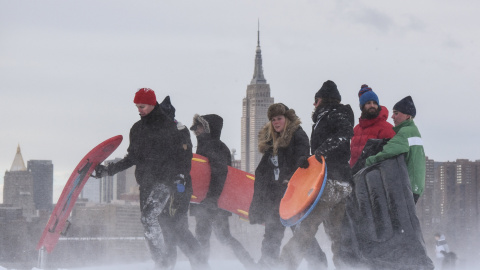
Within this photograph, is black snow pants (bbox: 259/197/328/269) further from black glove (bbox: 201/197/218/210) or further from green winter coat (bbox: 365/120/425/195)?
black glove (bbox: 201/197/218/210)

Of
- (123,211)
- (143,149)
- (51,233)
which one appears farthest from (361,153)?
(123,211)

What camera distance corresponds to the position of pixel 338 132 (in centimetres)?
784

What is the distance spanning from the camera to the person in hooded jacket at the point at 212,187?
→ 411 inches

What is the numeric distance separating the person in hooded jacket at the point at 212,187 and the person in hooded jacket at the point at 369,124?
2.33 metres

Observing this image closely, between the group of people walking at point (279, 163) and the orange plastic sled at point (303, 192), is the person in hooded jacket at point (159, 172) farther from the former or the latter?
the orange plastic sled at point (303, 192)

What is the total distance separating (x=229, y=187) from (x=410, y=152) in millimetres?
3295

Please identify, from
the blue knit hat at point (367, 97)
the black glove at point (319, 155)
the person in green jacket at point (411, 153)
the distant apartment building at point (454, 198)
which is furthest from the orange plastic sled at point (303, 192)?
the distant apartment building at point (454, 198)

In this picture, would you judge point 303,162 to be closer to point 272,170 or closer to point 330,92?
point 330,92

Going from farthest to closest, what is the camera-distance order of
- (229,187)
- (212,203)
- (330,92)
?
(229,187) → (212,203) → (330,92)

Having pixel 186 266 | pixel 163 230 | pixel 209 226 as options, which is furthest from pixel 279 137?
pixel 186 266

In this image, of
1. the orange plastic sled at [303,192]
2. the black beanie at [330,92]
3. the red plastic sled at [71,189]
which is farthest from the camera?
the red plastic sled at [71,189]

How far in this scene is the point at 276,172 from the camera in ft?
28.7

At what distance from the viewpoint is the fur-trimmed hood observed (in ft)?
28.0

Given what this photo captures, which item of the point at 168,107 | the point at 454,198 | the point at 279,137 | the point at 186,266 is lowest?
the point at 454,198
